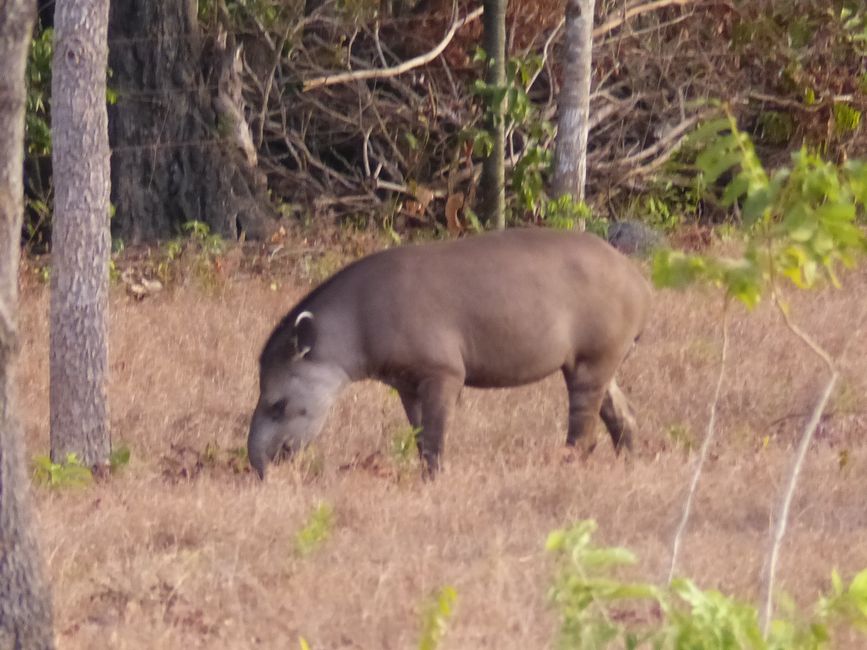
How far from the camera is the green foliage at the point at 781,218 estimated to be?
408 cm

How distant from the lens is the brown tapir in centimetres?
862

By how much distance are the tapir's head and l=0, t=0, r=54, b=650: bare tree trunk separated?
3882mm

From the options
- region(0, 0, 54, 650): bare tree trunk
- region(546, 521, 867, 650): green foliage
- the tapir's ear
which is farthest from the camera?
the tapir's ear

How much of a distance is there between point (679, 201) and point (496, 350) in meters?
9.00

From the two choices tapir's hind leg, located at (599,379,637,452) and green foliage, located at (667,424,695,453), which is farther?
tapir's hind leg, located at (599,379,637,452)

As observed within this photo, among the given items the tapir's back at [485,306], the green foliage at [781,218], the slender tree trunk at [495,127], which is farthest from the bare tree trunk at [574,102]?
the green foliage at [781,218]

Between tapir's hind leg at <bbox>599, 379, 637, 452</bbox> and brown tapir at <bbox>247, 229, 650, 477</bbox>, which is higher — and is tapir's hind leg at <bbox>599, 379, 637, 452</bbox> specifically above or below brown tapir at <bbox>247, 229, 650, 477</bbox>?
below

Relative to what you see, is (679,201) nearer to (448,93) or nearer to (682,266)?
(448,93)

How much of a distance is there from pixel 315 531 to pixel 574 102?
8.41 meters

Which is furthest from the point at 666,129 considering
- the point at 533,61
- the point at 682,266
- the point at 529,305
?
the point at 682,266

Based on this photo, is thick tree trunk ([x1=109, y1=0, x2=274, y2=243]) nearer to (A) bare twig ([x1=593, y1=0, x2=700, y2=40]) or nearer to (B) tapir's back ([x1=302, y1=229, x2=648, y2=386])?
(A) bare twig ([x1=593, y1=0, x2=700, y2=40])

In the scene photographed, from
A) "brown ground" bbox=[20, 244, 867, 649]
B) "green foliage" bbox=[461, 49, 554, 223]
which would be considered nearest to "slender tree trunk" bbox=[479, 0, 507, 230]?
"green foliage" bbox=[461, 49, 554, 223]

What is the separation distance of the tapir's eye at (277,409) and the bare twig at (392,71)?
22.3 ft

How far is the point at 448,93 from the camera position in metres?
16.0
